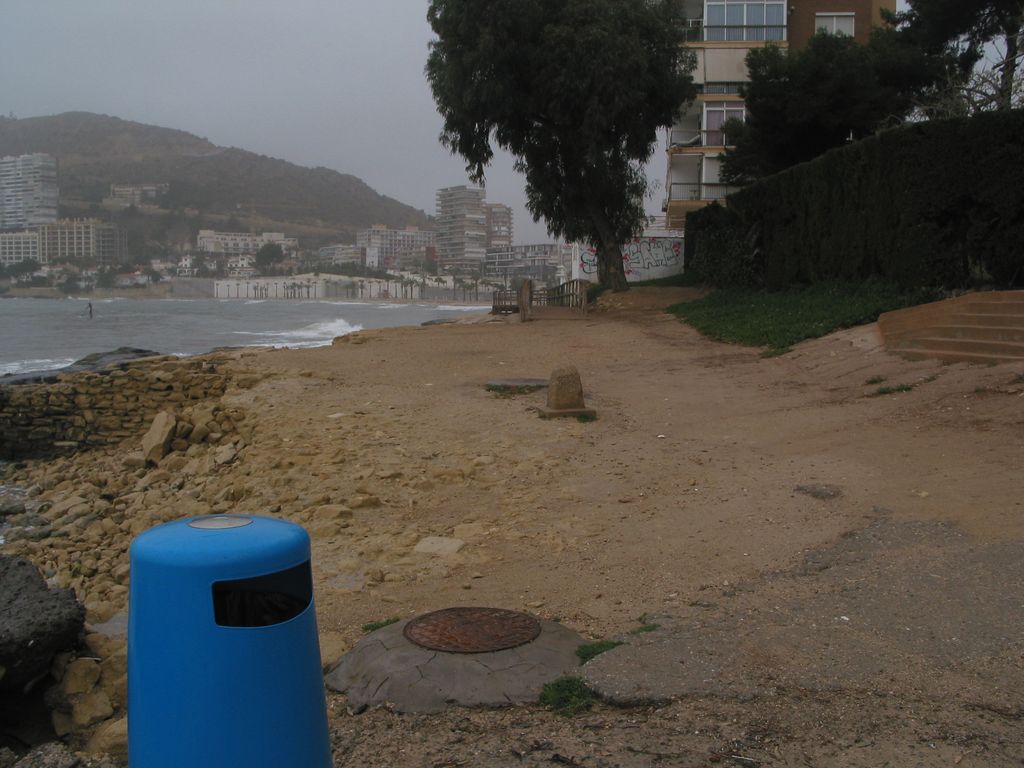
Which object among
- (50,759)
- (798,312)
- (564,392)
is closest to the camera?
(50,759)

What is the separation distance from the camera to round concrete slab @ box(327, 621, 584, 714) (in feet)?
13.7

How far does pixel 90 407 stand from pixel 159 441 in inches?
193

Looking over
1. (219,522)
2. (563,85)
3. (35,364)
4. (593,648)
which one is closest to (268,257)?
(35,364)

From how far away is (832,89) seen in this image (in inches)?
1075

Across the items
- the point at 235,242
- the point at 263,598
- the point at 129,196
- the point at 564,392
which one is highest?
the point at 129,196

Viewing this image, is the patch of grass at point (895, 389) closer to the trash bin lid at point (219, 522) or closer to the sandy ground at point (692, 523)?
the sandy ground at point (692, 523)

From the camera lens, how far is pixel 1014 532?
20.2 ft

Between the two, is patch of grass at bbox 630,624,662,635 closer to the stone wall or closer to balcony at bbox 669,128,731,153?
the stone wall

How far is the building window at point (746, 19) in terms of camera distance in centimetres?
Answer: 3997

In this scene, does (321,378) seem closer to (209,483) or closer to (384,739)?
(209,483)

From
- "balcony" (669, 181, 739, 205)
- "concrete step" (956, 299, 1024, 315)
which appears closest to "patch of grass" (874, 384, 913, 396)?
"concrete step" (956, 299, 1024, 315)

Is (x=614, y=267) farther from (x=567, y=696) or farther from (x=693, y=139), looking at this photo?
(x=567, y=696)

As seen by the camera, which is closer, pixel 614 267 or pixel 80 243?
pixel 614 267

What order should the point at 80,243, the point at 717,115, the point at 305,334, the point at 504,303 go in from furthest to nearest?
the point at 80,243 < the point at 305,334 < the point at 717,115 < the point at 504,303
